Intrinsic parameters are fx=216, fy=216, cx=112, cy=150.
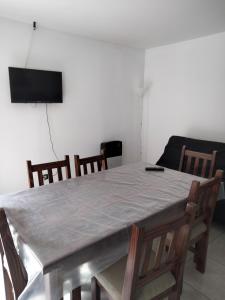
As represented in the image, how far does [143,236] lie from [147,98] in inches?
147

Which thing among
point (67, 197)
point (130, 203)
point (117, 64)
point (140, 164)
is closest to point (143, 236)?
point (130, 203)

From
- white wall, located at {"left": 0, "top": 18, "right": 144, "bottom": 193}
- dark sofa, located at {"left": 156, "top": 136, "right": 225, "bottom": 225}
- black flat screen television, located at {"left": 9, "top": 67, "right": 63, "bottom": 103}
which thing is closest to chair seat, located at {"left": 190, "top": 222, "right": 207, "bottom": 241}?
dark sofa, located at {"left": 156, "top": 136, "right": 225, "bottom": 225}

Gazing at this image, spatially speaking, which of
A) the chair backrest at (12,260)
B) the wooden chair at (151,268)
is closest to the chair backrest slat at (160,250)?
the wooden chair at (151,268)

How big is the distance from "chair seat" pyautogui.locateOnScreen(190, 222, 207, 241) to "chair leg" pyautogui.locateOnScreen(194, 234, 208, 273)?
4.0 inches

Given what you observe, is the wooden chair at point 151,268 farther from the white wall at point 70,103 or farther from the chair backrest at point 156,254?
the white wall at point 70,103

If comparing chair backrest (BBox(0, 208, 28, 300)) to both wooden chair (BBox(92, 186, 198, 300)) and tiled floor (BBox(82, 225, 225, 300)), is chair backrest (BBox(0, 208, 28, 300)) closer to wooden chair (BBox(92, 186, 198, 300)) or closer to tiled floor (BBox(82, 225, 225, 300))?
wooden chair (BBox(92, 186, 198, 300))

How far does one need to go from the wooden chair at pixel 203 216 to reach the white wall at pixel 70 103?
2314mm

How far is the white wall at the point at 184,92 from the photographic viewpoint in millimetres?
3219

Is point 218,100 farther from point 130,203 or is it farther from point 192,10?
point 130,203

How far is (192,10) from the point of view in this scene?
232cm

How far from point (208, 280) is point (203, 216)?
0.60 metres

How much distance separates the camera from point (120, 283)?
1171 mm

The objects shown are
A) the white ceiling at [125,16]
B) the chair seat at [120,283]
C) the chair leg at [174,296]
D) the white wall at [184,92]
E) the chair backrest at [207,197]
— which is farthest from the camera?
the white wall at [184,92]

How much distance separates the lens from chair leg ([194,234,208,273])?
1.78m
